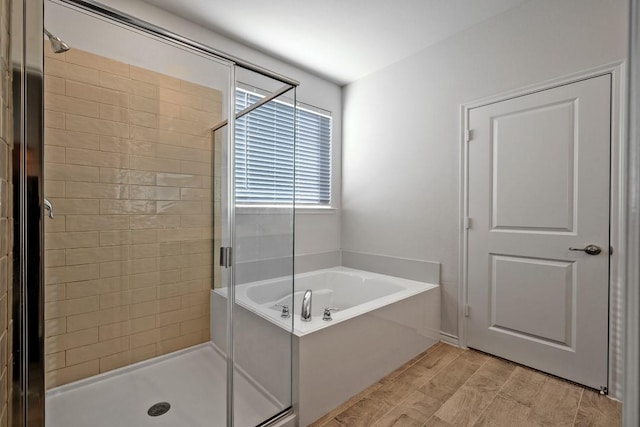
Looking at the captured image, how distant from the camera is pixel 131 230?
1644mm

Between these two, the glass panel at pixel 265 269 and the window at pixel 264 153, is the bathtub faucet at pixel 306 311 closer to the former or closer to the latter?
the glass panel at pixel 265 269

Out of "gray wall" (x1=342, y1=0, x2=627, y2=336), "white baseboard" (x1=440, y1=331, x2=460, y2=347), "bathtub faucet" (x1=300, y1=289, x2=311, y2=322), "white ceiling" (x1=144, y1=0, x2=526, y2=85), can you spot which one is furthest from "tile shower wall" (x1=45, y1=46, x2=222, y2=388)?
"white baseboard" (x1=440, y1=331, x2=460, y2=347)

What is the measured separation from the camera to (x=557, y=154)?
2002mm

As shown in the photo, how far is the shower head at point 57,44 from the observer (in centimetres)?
115

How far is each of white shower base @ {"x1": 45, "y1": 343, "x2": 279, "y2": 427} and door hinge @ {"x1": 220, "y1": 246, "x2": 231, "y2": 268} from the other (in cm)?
51

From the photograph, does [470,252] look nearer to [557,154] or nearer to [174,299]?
[557,154]

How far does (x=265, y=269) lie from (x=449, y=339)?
5.70ft

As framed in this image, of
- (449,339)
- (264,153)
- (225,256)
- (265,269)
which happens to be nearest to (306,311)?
(265,269)

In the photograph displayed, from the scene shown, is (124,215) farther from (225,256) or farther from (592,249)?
(592,249)

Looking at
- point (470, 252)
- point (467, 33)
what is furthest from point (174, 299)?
point (467, 33)

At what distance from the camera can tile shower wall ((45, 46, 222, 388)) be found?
1.44 meters

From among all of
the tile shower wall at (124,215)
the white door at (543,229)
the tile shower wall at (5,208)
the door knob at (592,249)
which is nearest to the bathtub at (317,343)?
the tile shower wall at (124,215)

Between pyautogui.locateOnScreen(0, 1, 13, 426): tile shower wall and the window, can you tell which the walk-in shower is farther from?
pyautogui.locateOnScreen(0, 1, 13, 426): tile shower wall

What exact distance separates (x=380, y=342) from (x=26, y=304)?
1803mm
